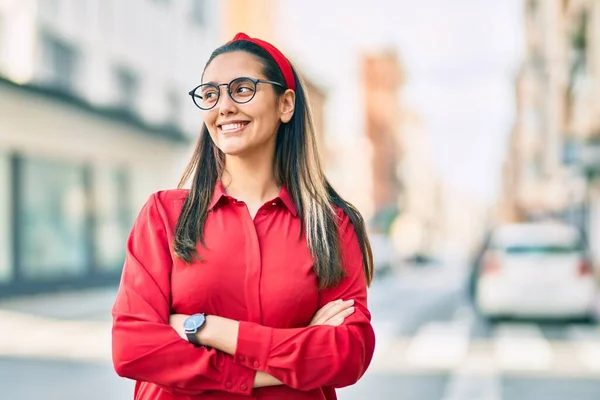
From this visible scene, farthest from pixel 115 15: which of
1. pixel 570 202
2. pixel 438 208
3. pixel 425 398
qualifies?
pixel 438 208

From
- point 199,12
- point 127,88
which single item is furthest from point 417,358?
point 199,12

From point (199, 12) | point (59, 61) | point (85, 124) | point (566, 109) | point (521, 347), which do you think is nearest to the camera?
point (521, 347)

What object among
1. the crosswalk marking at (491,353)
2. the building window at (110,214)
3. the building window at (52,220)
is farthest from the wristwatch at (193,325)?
the building window at (110,214)

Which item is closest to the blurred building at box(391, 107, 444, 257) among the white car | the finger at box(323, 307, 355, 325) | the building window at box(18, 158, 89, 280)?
the building window at box(18, 158, 89, 280)

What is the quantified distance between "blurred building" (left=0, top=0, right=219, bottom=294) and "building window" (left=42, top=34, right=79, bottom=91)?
4 centimetres

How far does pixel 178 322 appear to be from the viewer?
2426 mm

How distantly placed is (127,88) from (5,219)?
22.7 ft

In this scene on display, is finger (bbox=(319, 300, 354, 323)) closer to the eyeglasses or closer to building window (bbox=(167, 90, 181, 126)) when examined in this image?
the eyeglasses

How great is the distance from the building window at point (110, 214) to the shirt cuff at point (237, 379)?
23.7 metres

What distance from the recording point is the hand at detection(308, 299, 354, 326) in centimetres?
245

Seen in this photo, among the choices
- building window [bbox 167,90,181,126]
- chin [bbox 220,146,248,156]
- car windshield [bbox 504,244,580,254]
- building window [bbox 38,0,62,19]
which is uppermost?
building window [bbox 38,0,62,19]

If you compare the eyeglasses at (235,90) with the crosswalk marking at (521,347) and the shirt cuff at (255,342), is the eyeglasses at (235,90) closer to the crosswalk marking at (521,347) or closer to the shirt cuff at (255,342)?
the shirt cuff at (255,342)

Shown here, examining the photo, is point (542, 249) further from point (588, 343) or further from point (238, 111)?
point (238, 111)

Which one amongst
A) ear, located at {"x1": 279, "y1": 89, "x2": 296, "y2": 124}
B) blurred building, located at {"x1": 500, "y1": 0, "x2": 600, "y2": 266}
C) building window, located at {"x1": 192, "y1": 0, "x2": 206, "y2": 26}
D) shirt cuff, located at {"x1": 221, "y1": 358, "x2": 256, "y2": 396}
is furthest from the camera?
building window, located at {"x1": 192, "y1": 0, "x2": 206, "y2": 26}
